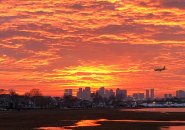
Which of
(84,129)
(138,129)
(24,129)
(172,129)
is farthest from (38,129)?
(172,129)

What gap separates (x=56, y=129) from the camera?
2589 inches

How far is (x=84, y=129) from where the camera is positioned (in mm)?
67062

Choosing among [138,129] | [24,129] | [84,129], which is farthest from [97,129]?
[24,129]

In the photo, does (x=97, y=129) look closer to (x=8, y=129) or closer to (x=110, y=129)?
(x=110, y=129)

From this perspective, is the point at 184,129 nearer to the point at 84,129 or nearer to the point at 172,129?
the point at 172,129

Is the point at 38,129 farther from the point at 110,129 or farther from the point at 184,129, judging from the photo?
the point at 184,129

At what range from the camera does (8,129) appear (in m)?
66.1

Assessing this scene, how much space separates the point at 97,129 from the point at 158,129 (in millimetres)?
10513

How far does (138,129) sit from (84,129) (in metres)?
9.46

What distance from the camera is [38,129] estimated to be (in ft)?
218

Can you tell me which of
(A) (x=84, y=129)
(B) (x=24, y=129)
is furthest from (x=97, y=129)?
(B) (x=24, y=129)

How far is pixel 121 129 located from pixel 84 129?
6.76m

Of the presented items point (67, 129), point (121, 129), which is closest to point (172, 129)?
point (121, 129)

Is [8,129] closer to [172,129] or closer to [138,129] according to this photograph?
[138,129]
